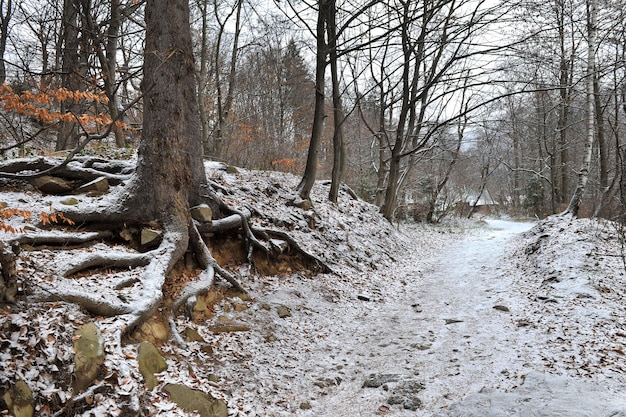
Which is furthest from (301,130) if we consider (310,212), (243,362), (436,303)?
(243,362)

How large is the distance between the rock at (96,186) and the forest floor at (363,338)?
1.28 feet

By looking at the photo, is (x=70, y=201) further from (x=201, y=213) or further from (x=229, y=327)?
(x=229, y=327)

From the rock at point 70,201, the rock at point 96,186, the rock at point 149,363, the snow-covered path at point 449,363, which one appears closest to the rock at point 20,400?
the rock at point 149,363

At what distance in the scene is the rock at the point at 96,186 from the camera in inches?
263

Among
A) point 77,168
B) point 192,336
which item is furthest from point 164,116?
Answer: point 192,336

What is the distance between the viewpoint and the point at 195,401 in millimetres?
3775

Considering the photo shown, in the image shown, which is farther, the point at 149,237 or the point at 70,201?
the point at 70,201

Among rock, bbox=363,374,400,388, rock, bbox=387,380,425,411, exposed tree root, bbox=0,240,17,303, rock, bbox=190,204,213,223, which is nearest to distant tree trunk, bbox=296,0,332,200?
rock, bbox=190,204,213,223

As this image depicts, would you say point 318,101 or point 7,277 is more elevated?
point 318,101

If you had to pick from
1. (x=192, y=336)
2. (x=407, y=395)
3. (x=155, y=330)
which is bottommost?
(x=407, y=395)

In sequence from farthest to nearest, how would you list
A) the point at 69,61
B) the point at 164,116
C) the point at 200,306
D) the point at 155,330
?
the point at 69,61 < the point at 164,116 < the point at 200,306 < the point at 155,330

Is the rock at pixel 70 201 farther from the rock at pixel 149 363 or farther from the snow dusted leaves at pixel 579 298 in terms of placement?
the snow dusted leaves at pixel 579 298

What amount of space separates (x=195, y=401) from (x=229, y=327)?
166 cm

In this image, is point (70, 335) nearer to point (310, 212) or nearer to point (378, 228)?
point (310, 212)
